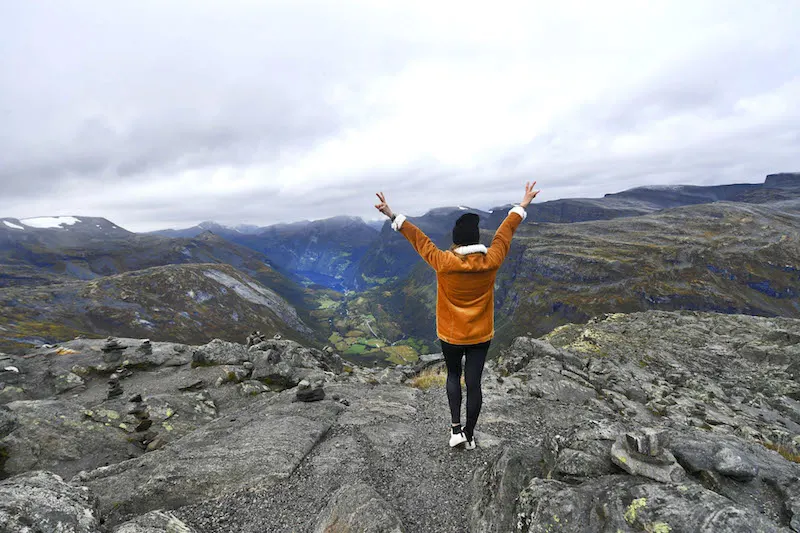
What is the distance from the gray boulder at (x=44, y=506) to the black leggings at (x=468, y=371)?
25.4 feet

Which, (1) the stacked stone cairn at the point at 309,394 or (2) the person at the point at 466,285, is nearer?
(2) the person at the point at 466,285

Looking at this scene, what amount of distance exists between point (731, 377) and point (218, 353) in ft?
204

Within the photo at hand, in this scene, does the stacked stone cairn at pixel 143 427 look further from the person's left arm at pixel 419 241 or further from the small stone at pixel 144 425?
the person's left arm at pixel 419 241

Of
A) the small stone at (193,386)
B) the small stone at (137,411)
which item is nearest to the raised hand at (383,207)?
the small stone at (137,411)

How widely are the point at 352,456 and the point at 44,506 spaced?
739cm

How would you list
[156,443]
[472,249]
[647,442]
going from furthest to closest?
1. [156,443]
2. [472,249]
3. [647,442]

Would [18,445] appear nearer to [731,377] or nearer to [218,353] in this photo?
[218,353]

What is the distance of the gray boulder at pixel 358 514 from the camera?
7148mm

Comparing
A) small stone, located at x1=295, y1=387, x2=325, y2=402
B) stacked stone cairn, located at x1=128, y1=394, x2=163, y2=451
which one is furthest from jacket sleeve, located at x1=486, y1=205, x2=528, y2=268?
stacked stone cairn, located at x1=128, y1=394, x2=163, y2=451

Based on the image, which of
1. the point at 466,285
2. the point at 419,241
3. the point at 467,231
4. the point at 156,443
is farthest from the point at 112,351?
the point at 467,231

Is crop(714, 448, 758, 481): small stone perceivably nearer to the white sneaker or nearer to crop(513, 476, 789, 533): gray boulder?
crop(513, 476, 789, 533): gray boulder

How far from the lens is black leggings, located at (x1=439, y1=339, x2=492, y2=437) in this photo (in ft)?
27.9

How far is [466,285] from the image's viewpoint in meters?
7.94

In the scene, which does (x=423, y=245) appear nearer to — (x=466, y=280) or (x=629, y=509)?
(x=466, y=280)
